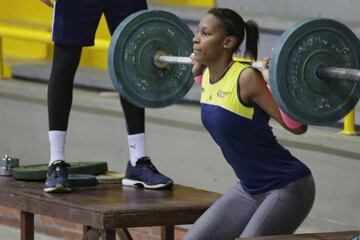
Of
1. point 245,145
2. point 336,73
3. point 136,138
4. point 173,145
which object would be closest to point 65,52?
point 136,138

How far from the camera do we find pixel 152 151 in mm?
7469

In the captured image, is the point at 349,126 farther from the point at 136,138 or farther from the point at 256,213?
the point at 256,213

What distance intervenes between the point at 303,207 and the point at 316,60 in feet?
1.96

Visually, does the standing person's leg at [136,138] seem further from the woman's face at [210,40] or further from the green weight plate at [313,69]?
the green weight plate at [313,69]

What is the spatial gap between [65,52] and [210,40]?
0.89 m

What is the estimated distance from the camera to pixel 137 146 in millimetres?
5902

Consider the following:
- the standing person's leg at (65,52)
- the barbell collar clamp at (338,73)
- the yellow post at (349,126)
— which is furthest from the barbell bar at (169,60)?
the yellow post at (349,126)

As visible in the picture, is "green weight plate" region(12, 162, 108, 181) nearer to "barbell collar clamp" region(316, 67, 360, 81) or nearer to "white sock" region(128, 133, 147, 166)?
"white sock" region(128, 133, 147, 166)

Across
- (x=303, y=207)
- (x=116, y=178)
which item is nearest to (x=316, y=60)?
(x=303, y=207)

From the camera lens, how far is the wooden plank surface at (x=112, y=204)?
5.26 m

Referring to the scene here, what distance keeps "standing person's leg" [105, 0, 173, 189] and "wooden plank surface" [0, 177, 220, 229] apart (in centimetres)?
6

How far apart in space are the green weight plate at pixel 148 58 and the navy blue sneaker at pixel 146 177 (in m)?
0.30

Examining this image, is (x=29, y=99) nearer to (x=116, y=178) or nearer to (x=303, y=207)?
(x=116, y=178)

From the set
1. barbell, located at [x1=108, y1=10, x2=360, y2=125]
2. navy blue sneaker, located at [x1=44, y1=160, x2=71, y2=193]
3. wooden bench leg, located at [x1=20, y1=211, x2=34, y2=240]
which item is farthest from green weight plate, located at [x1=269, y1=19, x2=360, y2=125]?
wooden bench leg, located at [x1=20, y1=211, x2=34, y2=240]
